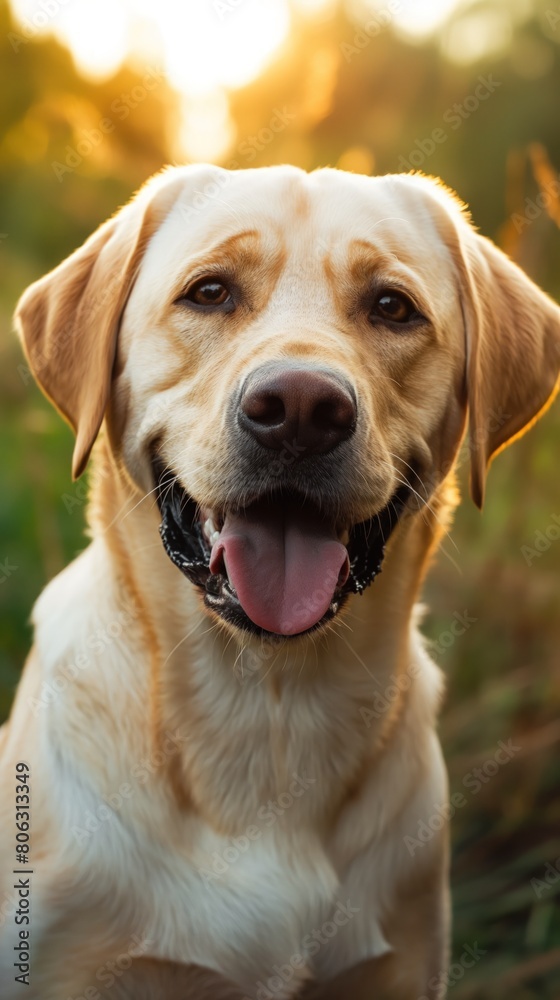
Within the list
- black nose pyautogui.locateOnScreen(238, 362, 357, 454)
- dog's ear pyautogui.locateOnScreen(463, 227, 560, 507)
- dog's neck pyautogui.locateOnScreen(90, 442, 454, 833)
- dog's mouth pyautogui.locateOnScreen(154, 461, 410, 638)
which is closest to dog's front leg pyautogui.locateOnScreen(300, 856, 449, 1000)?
dog's neck pyautogui.locateOnScreen(90, 442, 454, 833)

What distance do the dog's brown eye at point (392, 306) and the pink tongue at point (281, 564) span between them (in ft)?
1.95

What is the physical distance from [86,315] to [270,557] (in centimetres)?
88

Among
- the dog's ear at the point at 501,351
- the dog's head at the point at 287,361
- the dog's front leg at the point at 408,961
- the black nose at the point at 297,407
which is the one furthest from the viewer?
the dog's ear at the point at 501,351

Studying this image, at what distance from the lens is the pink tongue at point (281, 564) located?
2.29 meters

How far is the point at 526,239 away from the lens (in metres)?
4.18

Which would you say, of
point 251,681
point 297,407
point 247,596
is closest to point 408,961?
point 251,681

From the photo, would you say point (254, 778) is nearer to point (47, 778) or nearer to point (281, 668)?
point (281, 668)

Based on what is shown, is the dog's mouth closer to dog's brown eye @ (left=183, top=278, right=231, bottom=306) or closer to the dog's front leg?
dog's brown eye @ (left=183, top=278, right=231, bottom=306)

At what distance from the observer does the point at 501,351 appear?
277cm

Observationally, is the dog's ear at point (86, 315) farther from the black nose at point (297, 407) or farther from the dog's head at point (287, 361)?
the black nose at point (297, 407)

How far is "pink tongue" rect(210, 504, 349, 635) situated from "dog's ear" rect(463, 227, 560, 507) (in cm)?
60

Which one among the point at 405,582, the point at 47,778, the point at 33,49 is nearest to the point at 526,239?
the point at 405,582

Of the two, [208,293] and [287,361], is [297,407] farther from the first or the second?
[208,293]

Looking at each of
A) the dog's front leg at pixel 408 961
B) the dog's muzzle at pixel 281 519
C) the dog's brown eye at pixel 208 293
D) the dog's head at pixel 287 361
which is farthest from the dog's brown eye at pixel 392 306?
the dog's front leg at pixel 408 961
